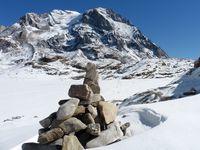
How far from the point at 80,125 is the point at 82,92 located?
109 centimetres

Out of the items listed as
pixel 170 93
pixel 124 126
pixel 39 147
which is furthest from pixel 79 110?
pixel 170 93

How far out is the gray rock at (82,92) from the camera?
10180 millimetres

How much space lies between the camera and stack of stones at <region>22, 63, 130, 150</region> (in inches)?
363

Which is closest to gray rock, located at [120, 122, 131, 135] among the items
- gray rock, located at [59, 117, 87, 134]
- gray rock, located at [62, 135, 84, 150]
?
gray rock, located at [59, 117, 87, 134]

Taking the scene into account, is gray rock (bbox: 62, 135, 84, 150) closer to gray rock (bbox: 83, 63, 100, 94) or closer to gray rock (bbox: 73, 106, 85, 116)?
gray rock (bbox: 73, 106, 85, 116)

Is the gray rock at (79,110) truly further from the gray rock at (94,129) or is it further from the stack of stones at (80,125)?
the gray rock at (94,129)

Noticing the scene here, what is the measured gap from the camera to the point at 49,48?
Result: 602 feet

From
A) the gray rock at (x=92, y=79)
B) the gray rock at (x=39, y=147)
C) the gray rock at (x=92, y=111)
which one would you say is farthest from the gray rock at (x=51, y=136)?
the gray rock at (x=92, y=79)

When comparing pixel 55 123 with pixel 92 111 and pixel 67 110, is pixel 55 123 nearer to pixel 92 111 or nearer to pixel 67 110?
pixel 67 110

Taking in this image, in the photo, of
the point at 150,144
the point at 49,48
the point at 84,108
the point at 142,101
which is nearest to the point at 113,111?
the point at 84,108

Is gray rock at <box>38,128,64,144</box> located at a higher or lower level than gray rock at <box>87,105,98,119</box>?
lower

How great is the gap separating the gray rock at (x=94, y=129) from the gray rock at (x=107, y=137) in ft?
0.37

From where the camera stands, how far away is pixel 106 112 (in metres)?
10.3

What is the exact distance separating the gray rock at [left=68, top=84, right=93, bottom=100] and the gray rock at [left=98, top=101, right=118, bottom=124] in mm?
434
